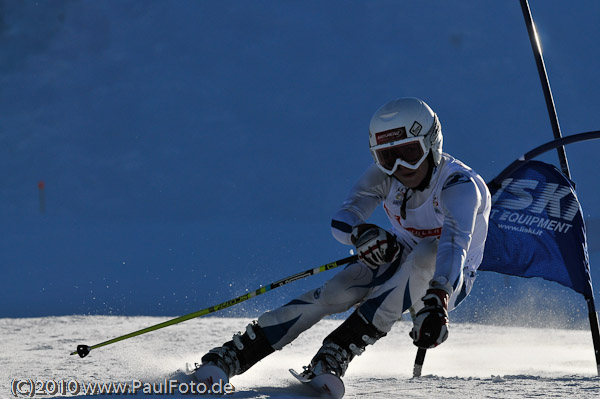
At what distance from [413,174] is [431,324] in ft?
4.02

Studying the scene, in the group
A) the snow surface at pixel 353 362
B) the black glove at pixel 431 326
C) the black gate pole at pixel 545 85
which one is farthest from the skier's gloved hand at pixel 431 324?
the black gate pole at pixel 545 85

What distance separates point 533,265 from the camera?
21.8ft

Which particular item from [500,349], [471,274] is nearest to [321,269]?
[471,274]

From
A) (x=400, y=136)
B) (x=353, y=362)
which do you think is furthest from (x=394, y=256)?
(x=353, y=362)

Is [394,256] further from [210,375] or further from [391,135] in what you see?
[210,375]

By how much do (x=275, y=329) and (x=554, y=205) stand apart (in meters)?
3.52

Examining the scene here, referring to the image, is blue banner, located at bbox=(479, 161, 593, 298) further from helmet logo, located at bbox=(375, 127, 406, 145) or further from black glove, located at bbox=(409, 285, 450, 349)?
black glove, located at bbox=(409, 285, 450, 349)

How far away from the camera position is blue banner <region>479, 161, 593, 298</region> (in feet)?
21.6

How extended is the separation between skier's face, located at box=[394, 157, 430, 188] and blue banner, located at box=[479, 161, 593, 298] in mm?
2360

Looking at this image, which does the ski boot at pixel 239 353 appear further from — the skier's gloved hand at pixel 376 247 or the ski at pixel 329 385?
the skier's gloved hand at pixel 376 247

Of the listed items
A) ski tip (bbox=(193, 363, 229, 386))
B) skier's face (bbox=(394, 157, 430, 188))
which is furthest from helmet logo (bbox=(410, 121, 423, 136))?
ski tip (bbox=(193, 363, 229, 386))

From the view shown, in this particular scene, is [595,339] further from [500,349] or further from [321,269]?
[321,269]

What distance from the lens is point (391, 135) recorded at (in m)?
4.39

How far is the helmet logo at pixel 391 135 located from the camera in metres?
4.38
